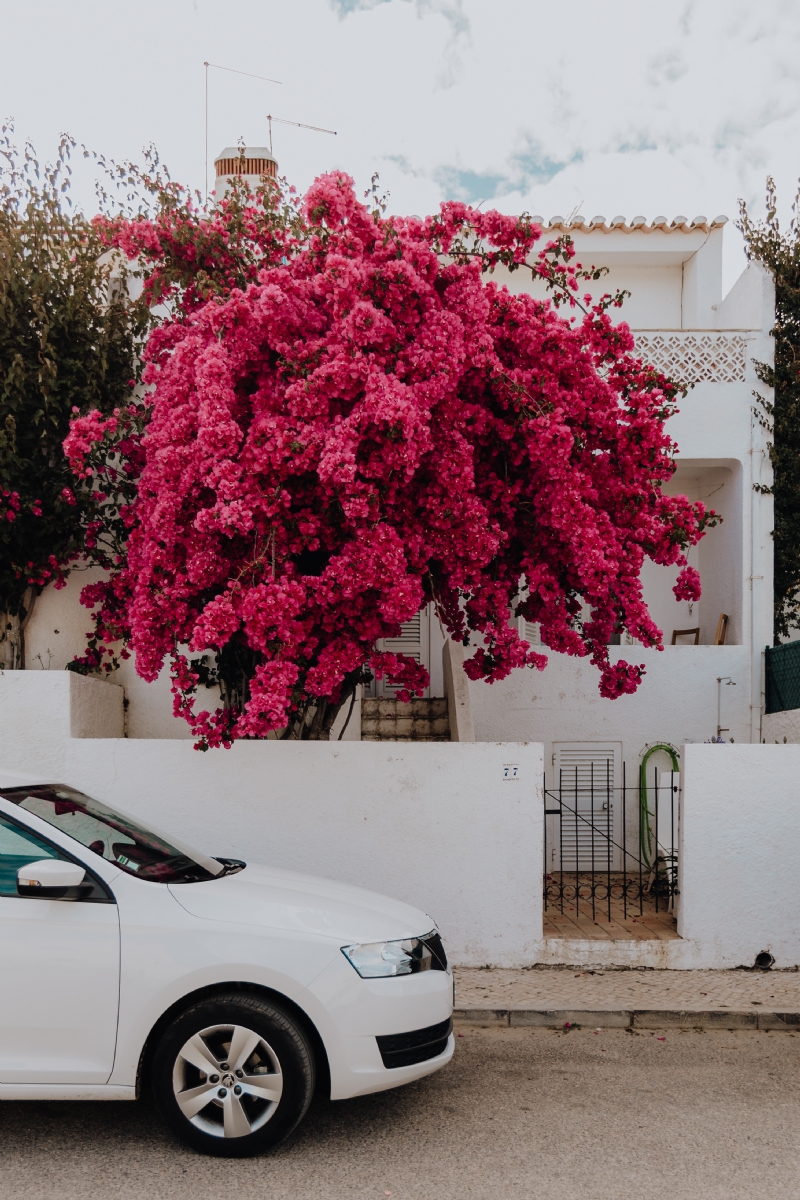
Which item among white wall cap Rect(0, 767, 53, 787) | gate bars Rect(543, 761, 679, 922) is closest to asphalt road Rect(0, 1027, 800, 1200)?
white wall cap Rect(0, 767, 53, 787)

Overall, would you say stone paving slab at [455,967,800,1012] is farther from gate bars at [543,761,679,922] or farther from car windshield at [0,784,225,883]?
car windshield at [0,784,225,883]

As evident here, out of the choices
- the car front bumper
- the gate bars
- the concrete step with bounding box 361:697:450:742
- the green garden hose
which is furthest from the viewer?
the concrete step with bounding box 361:697:450:742

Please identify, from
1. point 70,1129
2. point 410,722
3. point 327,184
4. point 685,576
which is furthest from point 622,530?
point 70,1129

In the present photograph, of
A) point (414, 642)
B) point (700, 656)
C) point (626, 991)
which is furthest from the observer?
point (414, 642)

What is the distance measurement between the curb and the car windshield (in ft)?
7.38

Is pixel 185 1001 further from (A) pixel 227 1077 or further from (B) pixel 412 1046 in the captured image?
(B) pixel 412 1046

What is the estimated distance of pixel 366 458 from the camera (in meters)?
6.85

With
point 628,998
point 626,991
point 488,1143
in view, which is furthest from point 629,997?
point 488,1143

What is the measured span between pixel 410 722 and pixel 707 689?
3269mm

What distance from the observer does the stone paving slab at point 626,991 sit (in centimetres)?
657

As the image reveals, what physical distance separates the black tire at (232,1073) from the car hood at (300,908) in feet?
1.12

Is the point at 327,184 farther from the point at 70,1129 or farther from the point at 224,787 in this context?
the point at 70,1129

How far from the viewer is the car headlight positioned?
4.41 metres

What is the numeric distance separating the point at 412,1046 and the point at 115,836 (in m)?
1.70
